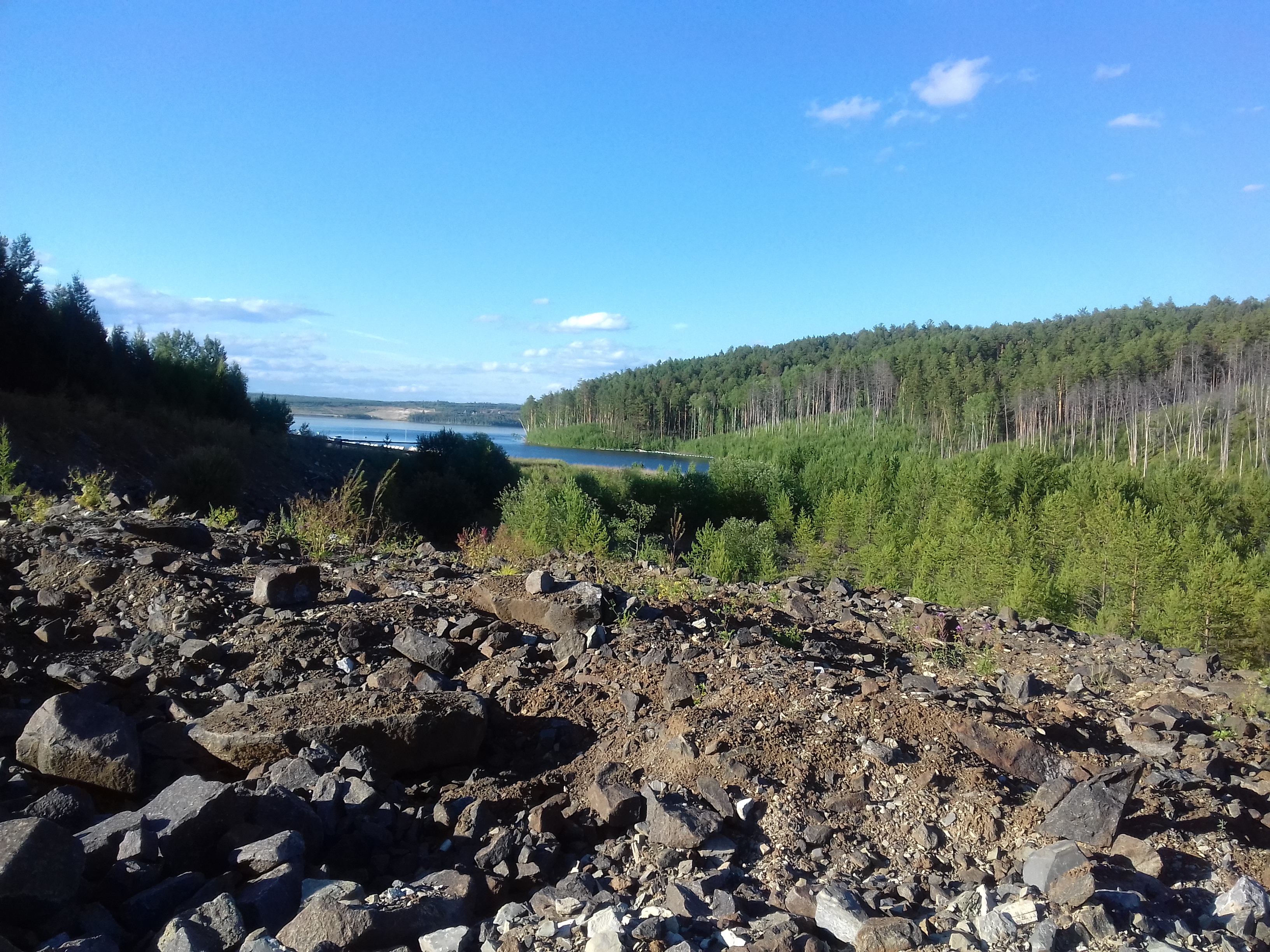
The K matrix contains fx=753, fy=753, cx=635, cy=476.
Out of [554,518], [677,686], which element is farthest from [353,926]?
[554,518]

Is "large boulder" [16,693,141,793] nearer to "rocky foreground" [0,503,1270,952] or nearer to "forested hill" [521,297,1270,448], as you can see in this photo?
"rocky foreground" [0,503,1270,952]

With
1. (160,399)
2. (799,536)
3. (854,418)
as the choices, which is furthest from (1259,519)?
(854,418)

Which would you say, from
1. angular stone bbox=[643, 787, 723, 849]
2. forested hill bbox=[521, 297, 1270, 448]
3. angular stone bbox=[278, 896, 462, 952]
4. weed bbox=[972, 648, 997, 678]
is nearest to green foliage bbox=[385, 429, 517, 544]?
weed bbox=[972, 648, 997, 678]

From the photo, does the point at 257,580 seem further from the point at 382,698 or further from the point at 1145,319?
the point at 1145,319

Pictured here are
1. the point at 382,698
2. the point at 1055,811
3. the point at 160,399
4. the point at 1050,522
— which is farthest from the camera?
the point at 160,399

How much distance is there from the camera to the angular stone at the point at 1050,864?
7.88ft

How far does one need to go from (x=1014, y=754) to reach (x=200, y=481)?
20397 mm

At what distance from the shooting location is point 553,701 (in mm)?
3850

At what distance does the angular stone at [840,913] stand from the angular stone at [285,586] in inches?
156

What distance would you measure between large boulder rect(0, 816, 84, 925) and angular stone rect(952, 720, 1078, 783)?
3.26 meters

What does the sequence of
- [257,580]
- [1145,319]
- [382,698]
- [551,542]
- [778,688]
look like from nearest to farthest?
[382,698] → [778,688] → [257,580] → [551,542] → [1145,319]

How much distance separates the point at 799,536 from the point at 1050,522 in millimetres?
8559

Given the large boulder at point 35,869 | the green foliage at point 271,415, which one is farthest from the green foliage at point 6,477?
the green foliage at point 271,415

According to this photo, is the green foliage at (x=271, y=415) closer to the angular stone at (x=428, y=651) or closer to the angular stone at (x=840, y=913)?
the angular stone at (x=428, y=651)
